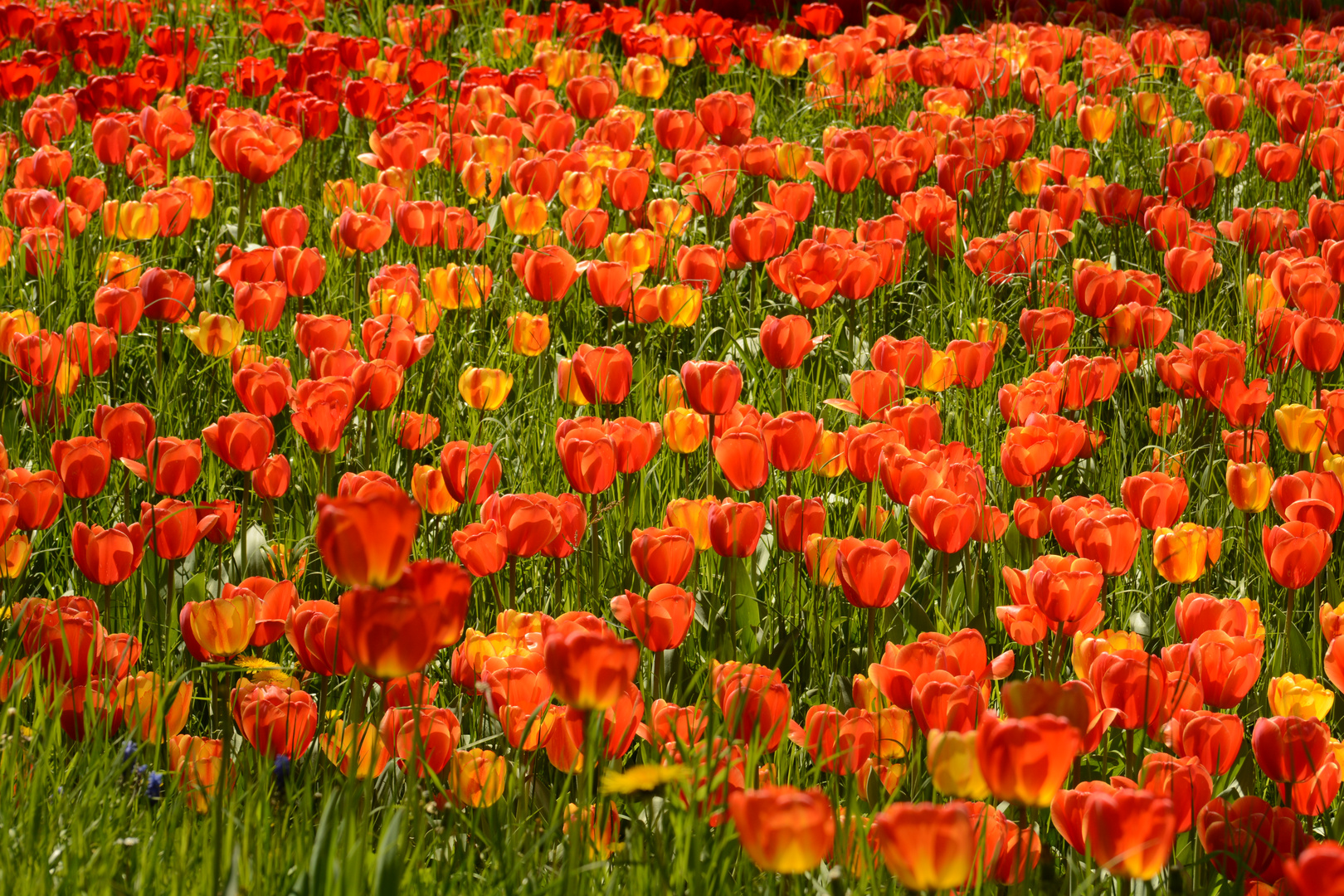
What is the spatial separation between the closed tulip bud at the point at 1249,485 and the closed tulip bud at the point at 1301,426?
0.24 meters

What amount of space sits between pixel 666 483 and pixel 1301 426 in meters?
1.22

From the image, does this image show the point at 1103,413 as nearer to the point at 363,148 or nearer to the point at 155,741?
the point at 155,741

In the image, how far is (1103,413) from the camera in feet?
10.1

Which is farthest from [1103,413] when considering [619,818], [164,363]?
[164,363]

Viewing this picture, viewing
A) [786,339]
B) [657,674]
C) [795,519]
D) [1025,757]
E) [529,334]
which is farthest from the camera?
[529,334]

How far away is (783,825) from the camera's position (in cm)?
121

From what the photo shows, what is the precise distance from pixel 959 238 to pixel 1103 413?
725 mm

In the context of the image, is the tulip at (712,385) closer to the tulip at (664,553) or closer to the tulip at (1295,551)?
the tulip at (664,553)

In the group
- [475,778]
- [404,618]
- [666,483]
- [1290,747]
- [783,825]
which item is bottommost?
[666,483]

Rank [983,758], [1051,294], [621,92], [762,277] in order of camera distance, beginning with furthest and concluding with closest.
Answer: [621,92] → [762,277] → [1051,294] → [983,758]

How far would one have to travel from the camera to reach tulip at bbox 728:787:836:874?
3.95 feet

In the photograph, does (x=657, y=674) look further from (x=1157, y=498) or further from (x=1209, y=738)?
(x=1157, y=498)

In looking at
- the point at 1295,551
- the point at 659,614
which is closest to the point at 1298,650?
the point at 1295,551

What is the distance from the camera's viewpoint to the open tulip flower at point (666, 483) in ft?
4.75
